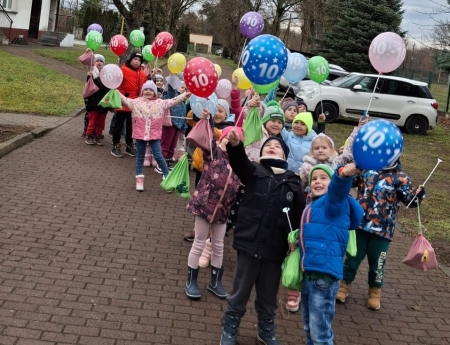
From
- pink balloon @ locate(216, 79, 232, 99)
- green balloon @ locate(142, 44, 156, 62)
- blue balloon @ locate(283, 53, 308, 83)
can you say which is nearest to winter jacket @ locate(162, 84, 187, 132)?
green balloon @ locate(142, 44, 156, 62)

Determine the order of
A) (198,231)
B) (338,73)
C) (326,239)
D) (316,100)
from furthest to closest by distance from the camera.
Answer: (338,73) < (316,100) < (198,231) < (326,239)

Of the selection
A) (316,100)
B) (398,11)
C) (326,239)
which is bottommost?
(326,239)

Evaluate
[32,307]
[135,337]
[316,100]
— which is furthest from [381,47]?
[316,100]

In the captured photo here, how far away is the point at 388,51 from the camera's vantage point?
5711mm

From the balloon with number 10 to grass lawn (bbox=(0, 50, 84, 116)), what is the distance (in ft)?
33.2

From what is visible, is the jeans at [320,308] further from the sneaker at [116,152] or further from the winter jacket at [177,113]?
the sneaker at [116,152]

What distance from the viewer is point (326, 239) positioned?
3.76 meters

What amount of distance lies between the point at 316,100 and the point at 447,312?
13.0m

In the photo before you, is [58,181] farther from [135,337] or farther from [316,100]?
[316,100]

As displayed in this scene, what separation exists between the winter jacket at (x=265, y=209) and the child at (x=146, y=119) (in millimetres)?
4187

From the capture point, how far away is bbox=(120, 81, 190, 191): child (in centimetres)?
813

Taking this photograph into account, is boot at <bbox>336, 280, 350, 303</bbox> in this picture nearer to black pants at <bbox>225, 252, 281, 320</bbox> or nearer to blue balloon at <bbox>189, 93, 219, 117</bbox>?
black pants at <bbox>225, 252, 281, 320</bbox>

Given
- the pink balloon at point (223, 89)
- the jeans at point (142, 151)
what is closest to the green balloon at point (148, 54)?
the jeans at point (142, 151)

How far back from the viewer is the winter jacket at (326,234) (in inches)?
147
